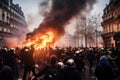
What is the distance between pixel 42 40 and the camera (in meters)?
36.3

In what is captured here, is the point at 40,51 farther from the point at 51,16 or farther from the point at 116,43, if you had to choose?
the point at 116,43

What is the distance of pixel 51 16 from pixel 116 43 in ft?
72.4

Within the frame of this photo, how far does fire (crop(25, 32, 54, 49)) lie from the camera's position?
35516 mm

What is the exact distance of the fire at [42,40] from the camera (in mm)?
35516

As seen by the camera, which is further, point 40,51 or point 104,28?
point 104,28

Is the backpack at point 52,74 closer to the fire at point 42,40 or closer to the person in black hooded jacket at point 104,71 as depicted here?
the person in black hooded jacket at point 104,71

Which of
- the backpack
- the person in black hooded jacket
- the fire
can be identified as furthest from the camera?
the fire

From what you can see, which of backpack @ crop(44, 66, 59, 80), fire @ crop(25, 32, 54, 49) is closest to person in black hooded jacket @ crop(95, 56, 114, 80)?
backpack @ crop(44, 66, 59, 80)

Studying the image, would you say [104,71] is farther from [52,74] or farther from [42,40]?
[42,40]

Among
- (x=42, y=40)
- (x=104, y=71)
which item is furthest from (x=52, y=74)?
(x=42, y=40)

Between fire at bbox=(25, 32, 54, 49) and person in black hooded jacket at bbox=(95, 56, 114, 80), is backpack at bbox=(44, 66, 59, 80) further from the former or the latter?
fire at bbox=(25, 32, 54, 49)

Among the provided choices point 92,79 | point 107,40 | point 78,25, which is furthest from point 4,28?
point 92,79

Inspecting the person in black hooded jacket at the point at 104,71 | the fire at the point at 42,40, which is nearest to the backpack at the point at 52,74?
the person in black hooded jacket at the point at 104,71

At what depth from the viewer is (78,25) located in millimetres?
72562
